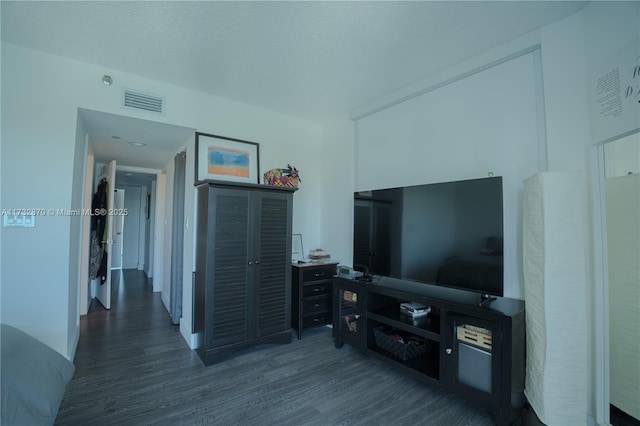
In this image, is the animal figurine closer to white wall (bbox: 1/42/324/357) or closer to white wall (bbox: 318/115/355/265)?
white wall (bbox: 318/115/355/265)

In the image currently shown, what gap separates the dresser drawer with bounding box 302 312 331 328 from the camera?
10.4 ft

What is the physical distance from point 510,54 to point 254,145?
256 centimetres

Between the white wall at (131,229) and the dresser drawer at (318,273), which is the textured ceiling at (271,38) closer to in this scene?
the dresser drawer at (318,273)

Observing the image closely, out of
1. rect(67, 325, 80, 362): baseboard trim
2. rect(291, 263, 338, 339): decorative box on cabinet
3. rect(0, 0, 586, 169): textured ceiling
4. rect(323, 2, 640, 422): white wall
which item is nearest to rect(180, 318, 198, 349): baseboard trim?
rect(67, 325, 80, 362): baseboard trim

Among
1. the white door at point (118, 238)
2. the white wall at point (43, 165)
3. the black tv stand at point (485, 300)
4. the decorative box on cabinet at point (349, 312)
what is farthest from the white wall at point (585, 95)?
the white door at point (118, 238)

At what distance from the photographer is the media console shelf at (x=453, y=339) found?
67.7 inches

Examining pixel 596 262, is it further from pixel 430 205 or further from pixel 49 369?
pixel 49 369

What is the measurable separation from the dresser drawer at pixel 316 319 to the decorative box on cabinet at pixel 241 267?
246 millimetres

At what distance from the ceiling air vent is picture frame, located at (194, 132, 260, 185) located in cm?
43

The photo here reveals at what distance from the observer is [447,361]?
1.97 metres

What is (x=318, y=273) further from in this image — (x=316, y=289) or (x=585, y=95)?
(x=585, y=95)

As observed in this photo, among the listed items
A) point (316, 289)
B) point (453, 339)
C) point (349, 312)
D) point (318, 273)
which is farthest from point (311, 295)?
point (453, 339)

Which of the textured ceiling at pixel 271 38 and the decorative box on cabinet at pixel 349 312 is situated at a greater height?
the textured ceiling at pixel 271 38

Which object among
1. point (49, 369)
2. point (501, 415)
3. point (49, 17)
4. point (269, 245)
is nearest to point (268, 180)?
point (269, 245)
